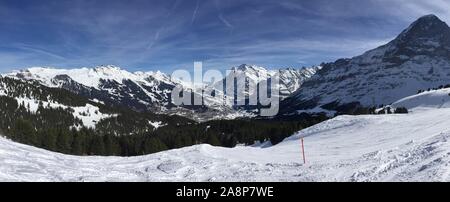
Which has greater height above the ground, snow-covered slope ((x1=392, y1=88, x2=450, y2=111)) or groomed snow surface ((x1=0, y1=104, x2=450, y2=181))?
snow-covered slope ((x1=392, y1=88, x2=450, y2=111))

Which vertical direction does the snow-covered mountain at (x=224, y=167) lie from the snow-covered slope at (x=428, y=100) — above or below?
→ below

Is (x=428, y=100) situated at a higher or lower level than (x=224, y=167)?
higher

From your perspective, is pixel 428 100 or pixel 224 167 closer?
pixel 224 167

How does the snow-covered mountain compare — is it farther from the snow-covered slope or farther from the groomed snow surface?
the snow-covered slope

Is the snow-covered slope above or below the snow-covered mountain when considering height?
above

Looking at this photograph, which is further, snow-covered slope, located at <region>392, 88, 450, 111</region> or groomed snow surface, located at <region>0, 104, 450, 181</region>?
snow-covered slope, located at <region>392, 88, 450, 111</region>

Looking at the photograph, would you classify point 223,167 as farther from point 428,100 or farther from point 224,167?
point 428,100

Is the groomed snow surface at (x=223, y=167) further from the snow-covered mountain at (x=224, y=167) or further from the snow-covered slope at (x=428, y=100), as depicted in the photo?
the snow-covered slope at (x=428, y=100)

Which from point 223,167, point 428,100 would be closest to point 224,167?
point 223,167

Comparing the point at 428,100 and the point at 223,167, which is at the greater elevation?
the point at 428,100

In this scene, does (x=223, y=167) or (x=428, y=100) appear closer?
(x=223, y=167)

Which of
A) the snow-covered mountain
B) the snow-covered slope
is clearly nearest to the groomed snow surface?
the snow-covered mountain

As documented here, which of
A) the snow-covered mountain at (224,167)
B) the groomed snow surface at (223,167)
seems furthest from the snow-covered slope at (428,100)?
the snow-covered mountain at (224,167)
